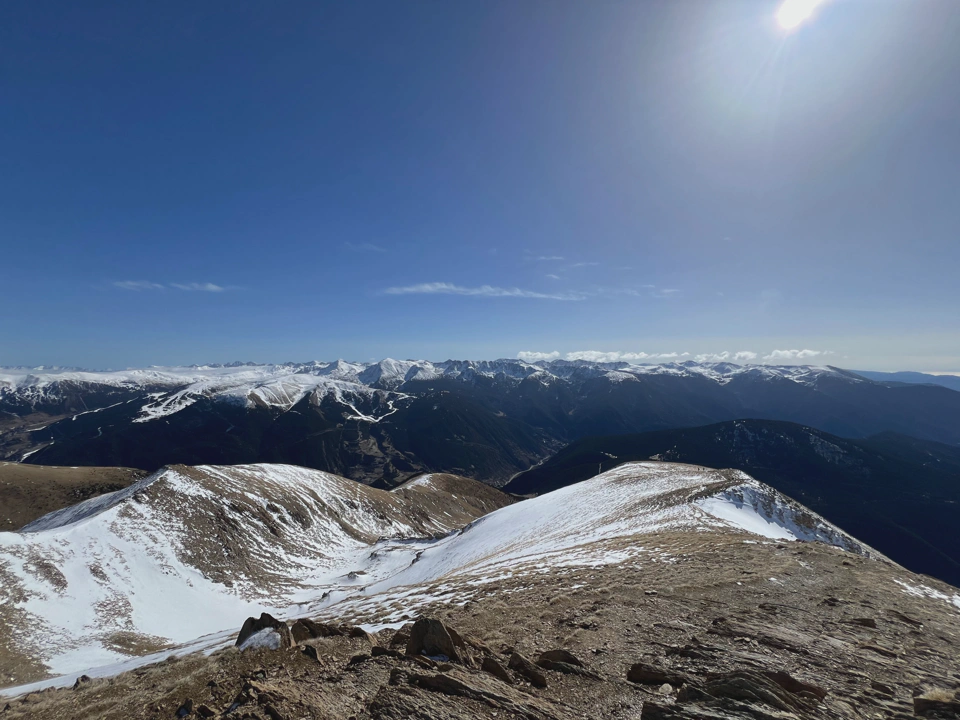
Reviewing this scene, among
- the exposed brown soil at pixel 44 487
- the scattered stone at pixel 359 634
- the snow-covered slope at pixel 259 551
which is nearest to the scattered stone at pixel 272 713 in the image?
the scattered stone at pixel 359 634

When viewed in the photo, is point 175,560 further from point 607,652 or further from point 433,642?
point 607,652

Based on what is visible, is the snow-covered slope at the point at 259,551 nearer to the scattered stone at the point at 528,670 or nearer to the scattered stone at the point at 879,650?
the scattered stone at the point at 528,670

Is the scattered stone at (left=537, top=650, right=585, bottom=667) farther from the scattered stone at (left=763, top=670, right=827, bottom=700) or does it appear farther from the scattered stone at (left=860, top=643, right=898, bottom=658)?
the scattered stone at (left=860, top=643, right=898, bottom=658)

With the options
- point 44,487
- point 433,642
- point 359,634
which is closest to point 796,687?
point 433,642

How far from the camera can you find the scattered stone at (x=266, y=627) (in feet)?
34.7

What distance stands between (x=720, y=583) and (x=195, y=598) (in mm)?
58371

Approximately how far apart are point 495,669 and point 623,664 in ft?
10.4

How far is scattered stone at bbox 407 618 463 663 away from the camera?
8.50 m

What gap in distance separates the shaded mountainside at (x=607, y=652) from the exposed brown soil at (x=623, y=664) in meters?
0.05

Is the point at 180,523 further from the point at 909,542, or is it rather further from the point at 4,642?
the point at 909,542

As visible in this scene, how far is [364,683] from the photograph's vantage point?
735cm

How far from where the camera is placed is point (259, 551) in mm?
62531

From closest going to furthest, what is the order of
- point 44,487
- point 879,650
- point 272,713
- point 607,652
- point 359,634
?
point 272,713
point 607,652
point 879,650
point 359,634
point 44,487

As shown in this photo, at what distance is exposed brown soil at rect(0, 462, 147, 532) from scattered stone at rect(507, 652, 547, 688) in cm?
12497
